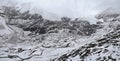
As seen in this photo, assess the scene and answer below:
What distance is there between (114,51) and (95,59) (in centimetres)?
624

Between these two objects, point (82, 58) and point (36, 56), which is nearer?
point (82, 58)

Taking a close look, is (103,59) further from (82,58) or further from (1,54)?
(1,54)

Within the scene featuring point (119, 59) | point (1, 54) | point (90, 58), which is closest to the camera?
point (119, 59)

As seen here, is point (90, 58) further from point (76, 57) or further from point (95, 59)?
point (76, 57)

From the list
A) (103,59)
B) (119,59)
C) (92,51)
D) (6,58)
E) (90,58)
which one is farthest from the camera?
(6,58)

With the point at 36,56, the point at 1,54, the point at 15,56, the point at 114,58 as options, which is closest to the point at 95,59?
the point at 114,58

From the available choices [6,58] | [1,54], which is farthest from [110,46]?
[1,54]

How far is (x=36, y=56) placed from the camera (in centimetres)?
13788

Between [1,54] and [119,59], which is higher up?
[119,59]

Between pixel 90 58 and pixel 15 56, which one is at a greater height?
pixel 90 58

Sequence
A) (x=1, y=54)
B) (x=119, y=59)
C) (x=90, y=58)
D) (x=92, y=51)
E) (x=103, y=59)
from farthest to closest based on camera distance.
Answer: (x=1, y=54) < (x=92, y=51) < (x=90, y=58) < (x=103, y=59) < (x=119, y=59)

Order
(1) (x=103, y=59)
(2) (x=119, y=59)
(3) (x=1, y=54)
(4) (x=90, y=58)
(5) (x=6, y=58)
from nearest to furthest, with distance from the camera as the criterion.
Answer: (2) (x=119, y=59), (1) (x=103, y=59), (4) (x=90, y=58), (5) (x=6, y=58), (3) (x=1, y=54)

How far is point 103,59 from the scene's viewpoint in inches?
2516

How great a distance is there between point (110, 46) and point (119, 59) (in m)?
11.9
